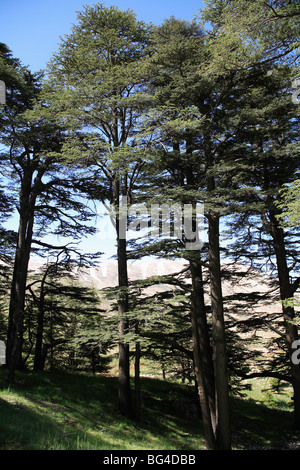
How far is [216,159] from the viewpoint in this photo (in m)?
10.9

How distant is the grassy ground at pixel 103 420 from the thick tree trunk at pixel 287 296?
1.56 metres

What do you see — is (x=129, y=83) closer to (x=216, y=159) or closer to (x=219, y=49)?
(x=219, y=49)

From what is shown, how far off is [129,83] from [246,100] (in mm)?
4491

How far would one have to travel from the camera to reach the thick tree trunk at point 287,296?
11.6 meters

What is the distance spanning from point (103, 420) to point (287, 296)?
8790mm

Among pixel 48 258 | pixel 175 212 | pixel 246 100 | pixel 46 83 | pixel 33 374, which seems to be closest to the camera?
pixel 175 212

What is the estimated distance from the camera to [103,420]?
31.5 ft

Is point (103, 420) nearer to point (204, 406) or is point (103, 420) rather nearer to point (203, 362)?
point (204, 406)

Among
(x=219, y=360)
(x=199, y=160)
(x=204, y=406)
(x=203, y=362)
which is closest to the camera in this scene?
(x=204, y=406)

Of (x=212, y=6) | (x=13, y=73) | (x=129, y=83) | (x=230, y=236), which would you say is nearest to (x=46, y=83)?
(x=13, y=73)

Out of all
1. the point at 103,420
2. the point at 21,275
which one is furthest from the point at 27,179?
the point at 103,420

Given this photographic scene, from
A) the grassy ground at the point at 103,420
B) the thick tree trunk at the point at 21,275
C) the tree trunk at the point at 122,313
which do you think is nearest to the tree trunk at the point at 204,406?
the grassy ground at the point at 103,420

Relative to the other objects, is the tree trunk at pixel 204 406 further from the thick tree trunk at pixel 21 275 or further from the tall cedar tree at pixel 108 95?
the thick tree trunk at pixel 21 275

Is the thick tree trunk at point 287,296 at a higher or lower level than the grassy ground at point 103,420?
higher
